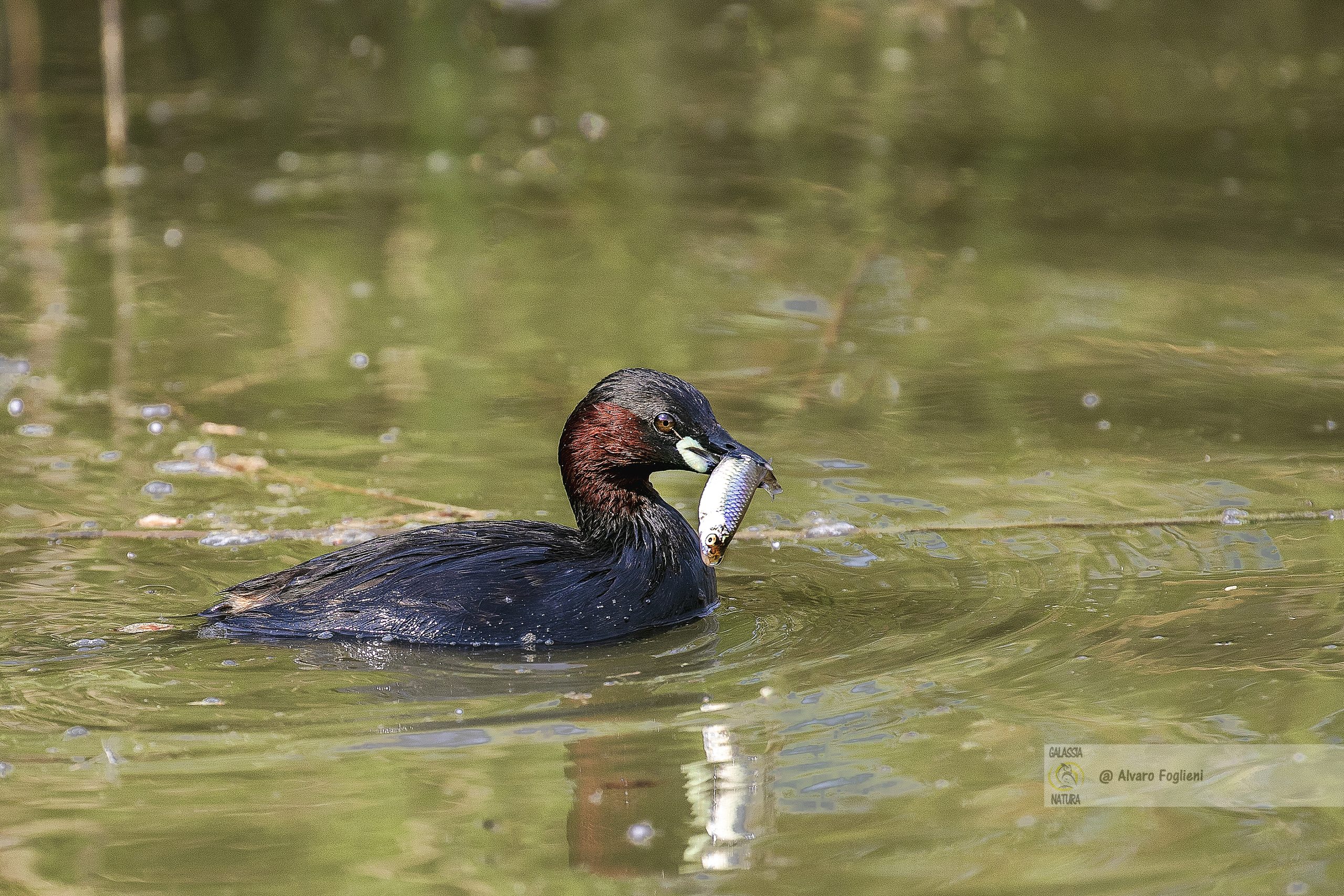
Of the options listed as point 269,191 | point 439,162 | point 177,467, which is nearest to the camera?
point 177,467

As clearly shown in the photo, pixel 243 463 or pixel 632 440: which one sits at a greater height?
pixel 632 440

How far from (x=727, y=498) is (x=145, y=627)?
1959 millimetres

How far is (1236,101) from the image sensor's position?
52.6ft

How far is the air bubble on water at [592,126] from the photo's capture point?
1513 cm

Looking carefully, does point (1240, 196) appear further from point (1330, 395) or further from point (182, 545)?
point (182, 545)

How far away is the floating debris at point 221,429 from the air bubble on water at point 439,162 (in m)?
5.83

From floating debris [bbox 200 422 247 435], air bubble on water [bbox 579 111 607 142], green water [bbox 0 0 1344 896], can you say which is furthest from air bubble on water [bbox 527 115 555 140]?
floating debris [bbox 200 422 247 435]

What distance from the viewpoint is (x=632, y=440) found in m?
6.36

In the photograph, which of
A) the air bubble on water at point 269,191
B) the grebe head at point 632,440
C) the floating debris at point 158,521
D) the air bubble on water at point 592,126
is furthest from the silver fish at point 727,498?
the air bubble on water at point 592,126

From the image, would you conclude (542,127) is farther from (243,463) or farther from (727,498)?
(727,498)

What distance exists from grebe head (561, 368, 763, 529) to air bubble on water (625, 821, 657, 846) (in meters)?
1.71

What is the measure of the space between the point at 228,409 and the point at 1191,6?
47.9 ft

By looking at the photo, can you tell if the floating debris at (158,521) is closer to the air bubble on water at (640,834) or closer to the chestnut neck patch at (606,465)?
the chestnut neck patch at (606,465)

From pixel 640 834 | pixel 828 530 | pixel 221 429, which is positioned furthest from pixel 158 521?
pixel 640 834
